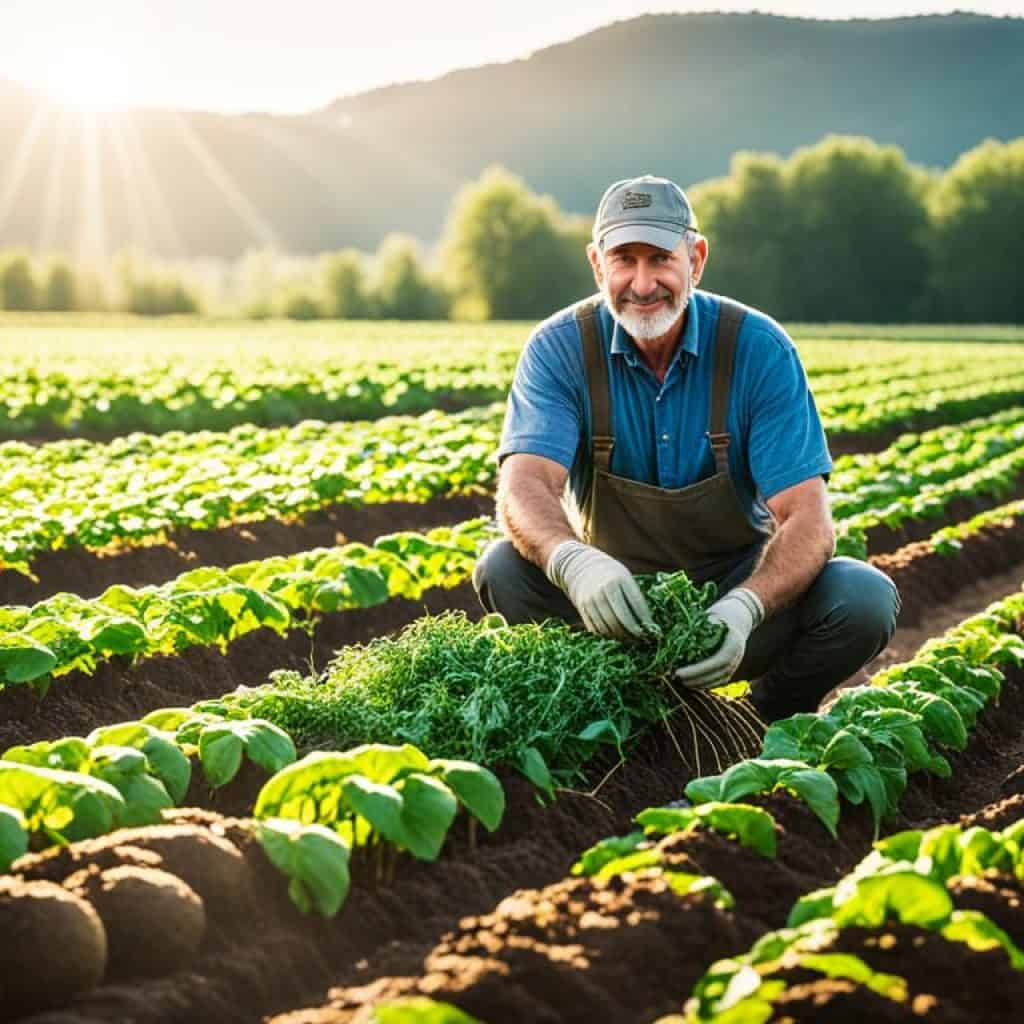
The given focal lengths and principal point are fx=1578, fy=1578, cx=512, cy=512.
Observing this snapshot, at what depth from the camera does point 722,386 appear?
546 centimetres

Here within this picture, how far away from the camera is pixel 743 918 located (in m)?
3.48

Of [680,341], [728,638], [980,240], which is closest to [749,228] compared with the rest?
[980,240]

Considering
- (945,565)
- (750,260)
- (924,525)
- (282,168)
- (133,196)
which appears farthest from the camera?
(282,168)

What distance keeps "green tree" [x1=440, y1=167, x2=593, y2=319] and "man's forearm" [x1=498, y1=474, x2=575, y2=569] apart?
67.4 meters

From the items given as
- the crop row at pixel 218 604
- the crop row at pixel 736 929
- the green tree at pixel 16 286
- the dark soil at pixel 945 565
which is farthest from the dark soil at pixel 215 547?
the green tree at pixel 16 286

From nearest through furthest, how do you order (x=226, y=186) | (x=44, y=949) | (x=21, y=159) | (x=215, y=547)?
(x=44, y=949) → (x=215, y=547) → (x=21, y=159) → (x=226, y=186)

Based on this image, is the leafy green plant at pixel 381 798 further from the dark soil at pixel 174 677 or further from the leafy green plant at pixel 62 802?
the dark soil at pixel 174 677

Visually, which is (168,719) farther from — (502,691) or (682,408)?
(682,408)

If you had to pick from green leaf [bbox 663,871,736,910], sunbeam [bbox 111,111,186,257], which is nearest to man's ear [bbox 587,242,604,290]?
green leaf [bbox 663,871,736,910]

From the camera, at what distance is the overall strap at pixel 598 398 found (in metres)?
5.55

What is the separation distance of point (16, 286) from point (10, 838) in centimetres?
7398

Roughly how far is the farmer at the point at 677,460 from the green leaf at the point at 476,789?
1.42m

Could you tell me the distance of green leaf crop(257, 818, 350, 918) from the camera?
3.39 metres

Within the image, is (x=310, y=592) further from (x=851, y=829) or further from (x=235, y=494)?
(x=851, y=829)
